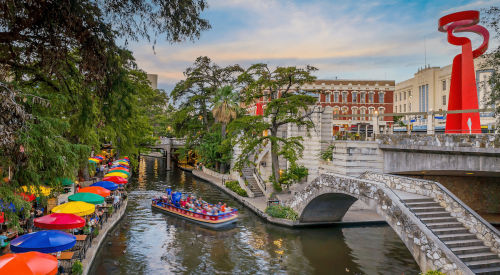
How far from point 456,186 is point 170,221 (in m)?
22.6

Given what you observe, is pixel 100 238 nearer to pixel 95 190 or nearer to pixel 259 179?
pixel 95 190

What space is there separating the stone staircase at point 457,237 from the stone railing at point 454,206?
188 mm

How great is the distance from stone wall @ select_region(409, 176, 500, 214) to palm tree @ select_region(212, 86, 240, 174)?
25.4m

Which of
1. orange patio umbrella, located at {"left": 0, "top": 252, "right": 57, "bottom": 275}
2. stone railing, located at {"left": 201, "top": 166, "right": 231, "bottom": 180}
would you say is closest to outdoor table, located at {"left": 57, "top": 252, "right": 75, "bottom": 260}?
orange patio umbrella, located at {"left": 0, "top": 252, "right": 57, "bottom": 275}

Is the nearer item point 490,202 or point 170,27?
point 170,27

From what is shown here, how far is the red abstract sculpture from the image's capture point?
2405 cm

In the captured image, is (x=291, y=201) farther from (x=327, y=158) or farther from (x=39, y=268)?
(x=39, y=268)

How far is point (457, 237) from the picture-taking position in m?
13.4

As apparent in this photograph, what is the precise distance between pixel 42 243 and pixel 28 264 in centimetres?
266

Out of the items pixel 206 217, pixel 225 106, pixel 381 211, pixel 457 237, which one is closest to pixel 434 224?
pixel 457 237

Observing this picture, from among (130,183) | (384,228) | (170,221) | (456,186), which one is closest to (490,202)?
(456,186)

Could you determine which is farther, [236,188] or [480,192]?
[236,188]

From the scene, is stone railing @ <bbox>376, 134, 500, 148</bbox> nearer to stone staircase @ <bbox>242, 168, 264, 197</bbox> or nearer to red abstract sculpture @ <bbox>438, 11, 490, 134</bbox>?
red abstract sculpture @ <bbox>438, 11, 490, 134</bbox>

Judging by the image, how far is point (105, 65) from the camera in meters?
9.65
